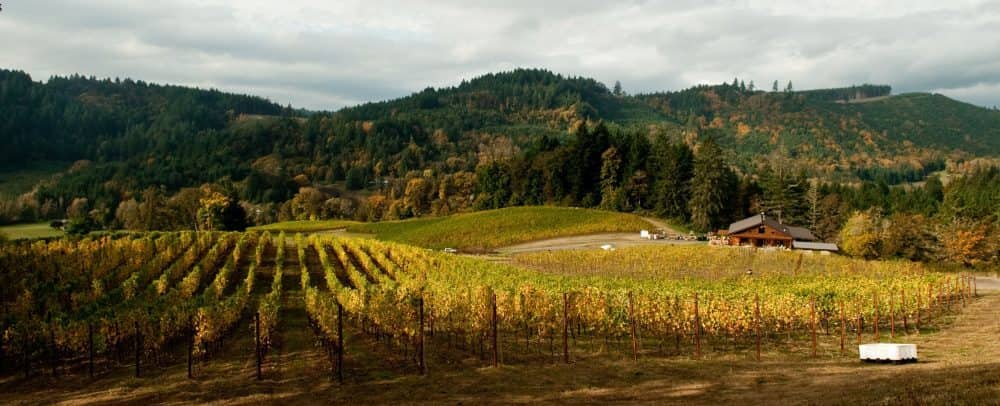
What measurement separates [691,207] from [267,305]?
74.4m

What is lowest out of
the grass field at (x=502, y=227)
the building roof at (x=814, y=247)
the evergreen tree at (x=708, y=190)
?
the building roof at (x=814, y=247)

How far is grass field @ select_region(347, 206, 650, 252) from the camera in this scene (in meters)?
78.7

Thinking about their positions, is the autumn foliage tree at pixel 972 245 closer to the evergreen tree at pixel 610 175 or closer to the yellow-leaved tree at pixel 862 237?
the yellow-leaved tree at pixel 862 237

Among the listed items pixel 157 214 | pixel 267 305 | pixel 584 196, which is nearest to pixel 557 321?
pixel 267 305

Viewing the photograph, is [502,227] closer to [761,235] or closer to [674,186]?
[674,186]

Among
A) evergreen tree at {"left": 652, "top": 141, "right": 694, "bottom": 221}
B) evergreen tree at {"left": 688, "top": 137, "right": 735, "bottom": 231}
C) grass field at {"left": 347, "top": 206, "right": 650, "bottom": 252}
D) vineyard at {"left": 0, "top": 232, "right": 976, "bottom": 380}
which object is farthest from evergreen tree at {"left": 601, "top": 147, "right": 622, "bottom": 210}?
vineyard at {"left": 0, "top": 232, "right": 976, "bottom": 380}

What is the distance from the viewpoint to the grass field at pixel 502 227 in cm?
7869

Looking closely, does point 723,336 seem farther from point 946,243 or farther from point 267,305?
point 946,243

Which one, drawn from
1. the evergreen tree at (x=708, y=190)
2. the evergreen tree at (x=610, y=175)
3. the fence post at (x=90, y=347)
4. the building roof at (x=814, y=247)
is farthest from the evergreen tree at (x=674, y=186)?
the fence post at (x=90, y=347)

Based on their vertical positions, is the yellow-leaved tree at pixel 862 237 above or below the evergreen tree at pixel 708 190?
below

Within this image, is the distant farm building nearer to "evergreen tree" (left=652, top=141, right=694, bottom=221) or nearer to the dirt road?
the dirt road

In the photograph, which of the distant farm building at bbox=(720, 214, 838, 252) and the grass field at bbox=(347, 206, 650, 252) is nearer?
the distant farm building at bbox=(720, 214, 838, 252)

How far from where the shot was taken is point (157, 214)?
10375 cm

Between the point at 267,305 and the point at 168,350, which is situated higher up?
the point at 267,305
